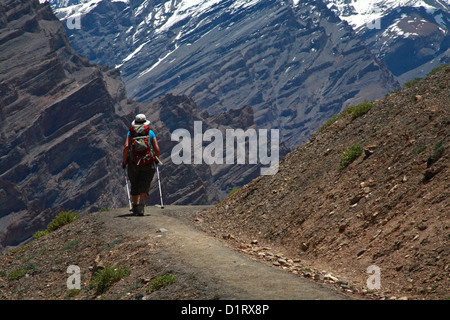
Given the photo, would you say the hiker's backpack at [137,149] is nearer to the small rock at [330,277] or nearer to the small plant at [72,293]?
the small plant at [72,293]

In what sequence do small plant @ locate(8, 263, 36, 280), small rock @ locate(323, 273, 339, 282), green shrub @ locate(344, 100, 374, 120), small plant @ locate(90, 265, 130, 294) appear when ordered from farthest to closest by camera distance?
green shrub @ locate(344, 100, 374, 120) → small plant @ locate(8, 263, 36, 280) → small plant @ locate(90, 265, 130, 294) → small rock @ locate(323, 273, 339, 282)

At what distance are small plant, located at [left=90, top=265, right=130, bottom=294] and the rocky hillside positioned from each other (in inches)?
151

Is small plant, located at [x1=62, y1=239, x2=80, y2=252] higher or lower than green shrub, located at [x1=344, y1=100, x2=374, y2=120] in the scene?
higher

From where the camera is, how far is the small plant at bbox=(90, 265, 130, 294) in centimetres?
1187

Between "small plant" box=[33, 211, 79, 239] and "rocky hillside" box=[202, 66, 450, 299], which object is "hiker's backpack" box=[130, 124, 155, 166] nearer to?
"rocky hillside" box=[202, 66, 450, 299]

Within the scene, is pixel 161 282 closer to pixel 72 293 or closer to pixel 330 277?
pixel 72 293

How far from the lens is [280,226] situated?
16.5 metres

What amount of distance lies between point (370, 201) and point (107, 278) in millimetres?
7155

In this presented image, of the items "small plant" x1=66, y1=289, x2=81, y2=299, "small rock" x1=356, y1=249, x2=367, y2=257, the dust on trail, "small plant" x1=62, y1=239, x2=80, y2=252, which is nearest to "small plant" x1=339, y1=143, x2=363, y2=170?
"small rock" x1=356, y1=249, x2=367, y2=257
